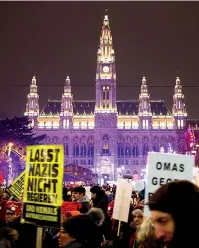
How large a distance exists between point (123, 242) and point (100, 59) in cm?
7863

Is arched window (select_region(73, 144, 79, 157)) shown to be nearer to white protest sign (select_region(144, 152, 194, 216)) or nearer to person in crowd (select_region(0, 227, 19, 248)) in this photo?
person in crowd (select_region(0, 227, 19, 248))

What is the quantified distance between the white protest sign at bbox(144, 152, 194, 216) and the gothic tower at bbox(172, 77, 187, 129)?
81385 mm

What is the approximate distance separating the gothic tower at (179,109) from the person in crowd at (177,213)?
83.5 m

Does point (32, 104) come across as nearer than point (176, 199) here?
No

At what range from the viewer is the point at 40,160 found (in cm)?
375

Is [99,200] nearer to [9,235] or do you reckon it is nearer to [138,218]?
[138,218]

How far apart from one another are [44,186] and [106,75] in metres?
79.3

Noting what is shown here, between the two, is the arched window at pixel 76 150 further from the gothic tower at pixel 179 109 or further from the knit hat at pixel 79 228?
the knit hat at pixel 79 228

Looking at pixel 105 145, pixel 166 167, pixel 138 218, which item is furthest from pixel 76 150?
pixel 166 167

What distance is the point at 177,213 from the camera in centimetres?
166

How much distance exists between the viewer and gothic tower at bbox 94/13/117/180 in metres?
77.4

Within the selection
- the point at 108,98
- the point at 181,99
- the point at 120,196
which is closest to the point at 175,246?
the point at 120,196

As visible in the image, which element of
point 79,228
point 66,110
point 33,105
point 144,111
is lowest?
point 79,228

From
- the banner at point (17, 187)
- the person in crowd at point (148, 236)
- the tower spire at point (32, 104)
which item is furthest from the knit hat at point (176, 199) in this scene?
the tower spire at point (32, 104)
